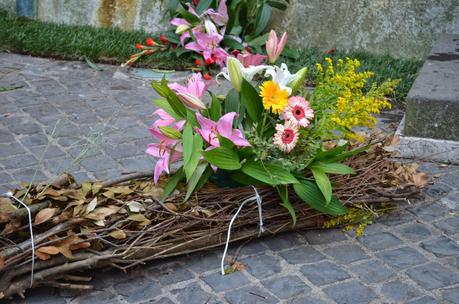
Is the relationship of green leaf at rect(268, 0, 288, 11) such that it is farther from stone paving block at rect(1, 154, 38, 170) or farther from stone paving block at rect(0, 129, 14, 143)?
stone paving block at rect(1, 154, 38, 170)

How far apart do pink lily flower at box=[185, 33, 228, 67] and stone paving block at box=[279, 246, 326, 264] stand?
2.78 m

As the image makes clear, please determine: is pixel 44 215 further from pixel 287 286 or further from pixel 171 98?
pixel 287 286

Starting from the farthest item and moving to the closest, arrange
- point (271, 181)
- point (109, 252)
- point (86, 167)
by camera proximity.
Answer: point (86, 167)
point (271, 181)
point (109, 252)

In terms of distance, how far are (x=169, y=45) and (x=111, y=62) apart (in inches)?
A: 20.4

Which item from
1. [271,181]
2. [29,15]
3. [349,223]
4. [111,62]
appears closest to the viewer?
[271,181]

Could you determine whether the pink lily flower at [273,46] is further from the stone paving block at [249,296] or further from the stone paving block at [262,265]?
the stone paving block at [249,296]

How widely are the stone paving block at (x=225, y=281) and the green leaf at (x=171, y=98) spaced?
75 centimetres

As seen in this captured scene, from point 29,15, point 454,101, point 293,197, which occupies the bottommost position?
point 29,15

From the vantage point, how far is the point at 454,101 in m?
4.71

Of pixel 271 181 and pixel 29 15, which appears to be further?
pixel 29 15

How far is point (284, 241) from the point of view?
3.92 meters

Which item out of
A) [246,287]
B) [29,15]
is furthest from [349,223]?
[29,15]

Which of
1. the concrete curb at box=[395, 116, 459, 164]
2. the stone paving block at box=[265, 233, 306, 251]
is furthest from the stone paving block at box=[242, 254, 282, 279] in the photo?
the concrete curb at box=[395, 116, 459, 164]

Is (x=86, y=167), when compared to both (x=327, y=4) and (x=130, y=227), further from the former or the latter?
(x=327, y=4)
